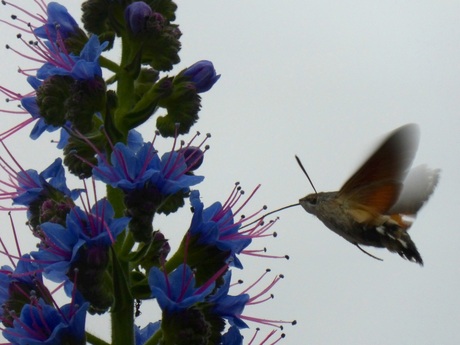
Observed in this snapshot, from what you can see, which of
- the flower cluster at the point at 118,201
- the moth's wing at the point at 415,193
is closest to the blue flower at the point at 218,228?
the flower cluster at the point at 118,201

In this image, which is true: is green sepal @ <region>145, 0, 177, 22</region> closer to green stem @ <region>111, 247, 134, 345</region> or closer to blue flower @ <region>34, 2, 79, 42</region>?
blue flower @ <region>34, 2, 79, 42</region>

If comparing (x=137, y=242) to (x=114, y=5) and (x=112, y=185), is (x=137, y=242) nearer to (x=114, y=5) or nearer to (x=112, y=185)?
(x=112, y=185)

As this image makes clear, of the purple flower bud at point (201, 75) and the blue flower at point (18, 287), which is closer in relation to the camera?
the blue flower at point (18, 287)

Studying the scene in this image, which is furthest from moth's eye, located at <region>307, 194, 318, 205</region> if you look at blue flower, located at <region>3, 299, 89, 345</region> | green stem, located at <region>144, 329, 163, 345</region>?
blue flower, located at <region>3, 299, 89, 345</region>

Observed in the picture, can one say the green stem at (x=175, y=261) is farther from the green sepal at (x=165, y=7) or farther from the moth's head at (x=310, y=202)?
the green sepal at (x=165, y=7)

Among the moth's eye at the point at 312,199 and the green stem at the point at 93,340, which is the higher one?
the moth's eye at the point at 312,199

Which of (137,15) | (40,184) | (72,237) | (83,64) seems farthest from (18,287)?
(137,15)

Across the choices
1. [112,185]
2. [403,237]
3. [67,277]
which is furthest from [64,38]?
[403,237]
